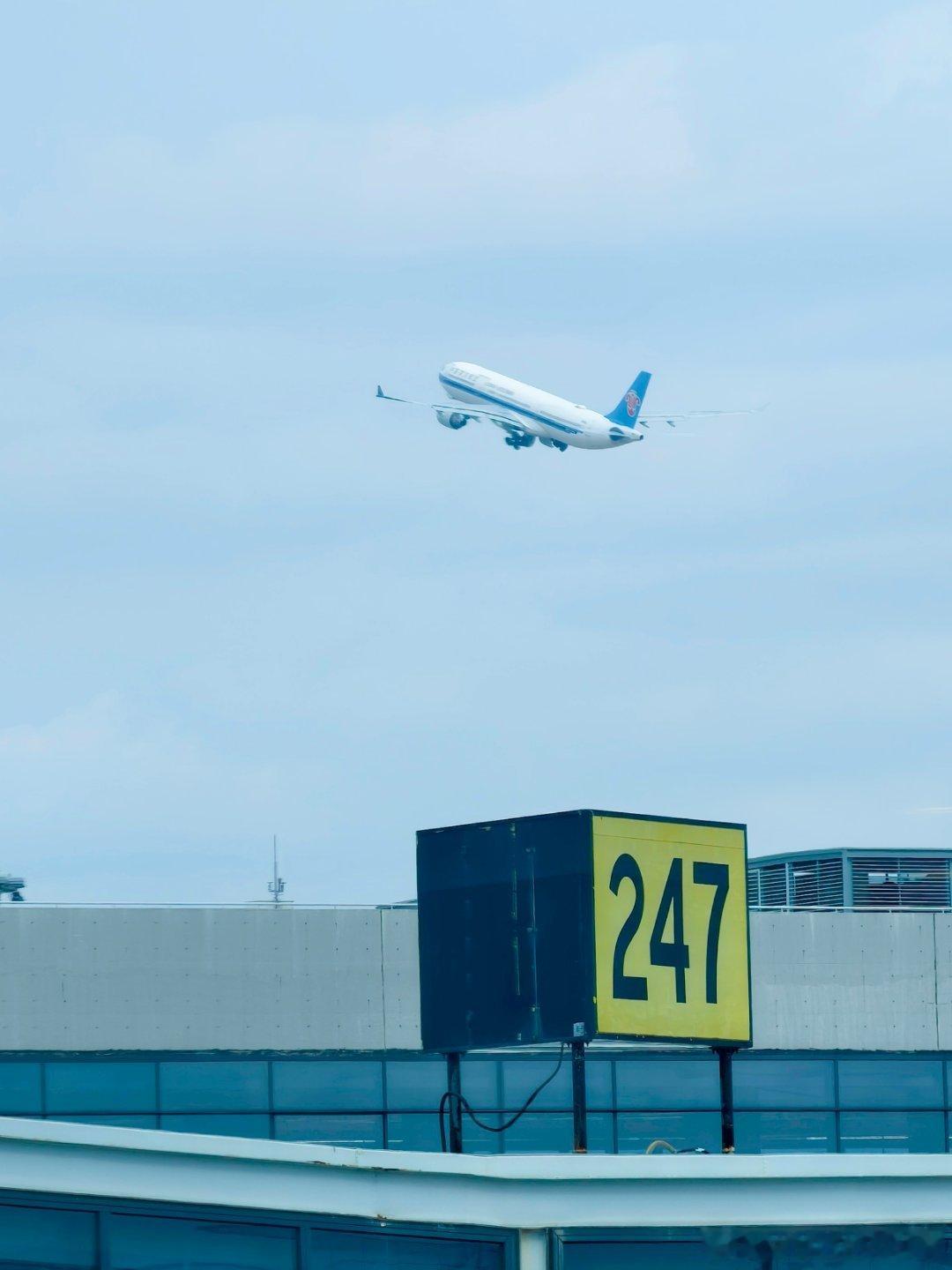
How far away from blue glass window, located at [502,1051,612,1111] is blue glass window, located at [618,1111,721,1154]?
53 cm

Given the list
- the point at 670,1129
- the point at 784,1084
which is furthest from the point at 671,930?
the point at 784,1084

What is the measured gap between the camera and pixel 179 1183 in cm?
1292

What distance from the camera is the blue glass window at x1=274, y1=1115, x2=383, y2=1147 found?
3853cm

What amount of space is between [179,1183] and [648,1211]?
338 centimetres

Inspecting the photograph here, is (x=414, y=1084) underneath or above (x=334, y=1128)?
above

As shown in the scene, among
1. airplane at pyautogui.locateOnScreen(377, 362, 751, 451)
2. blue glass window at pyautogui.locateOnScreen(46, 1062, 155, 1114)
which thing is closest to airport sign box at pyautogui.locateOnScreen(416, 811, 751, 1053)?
blue glass window at pyautogui.locateOnScreen(46, 1062, 155, 1114)

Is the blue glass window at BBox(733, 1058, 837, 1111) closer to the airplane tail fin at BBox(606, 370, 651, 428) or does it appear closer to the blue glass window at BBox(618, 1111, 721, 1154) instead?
the blue glass window at BBox(618, 1111, 721, 1154)

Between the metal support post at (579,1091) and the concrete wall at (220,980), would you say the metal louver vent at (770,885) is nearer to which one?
the concrete wall at (220,980)

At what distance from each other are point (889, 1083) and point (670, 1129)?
464cm

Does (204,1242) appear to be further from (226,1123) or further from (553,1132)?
(553,1132)

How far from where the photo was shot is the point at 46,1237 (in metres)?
12.6

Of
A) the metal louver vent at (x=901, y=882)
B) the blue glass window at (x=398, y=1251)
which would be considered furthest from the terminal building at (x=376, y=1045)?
the blue glass window at (x=398, y=1251)

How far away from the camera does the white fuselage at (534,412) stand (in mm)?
115250

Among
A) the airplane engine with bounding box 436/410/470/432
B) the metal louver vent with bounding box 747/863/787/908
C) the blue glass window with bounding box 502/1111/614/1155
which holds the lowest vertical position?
the blue glass window with bounding box 502/1111/614/1155
